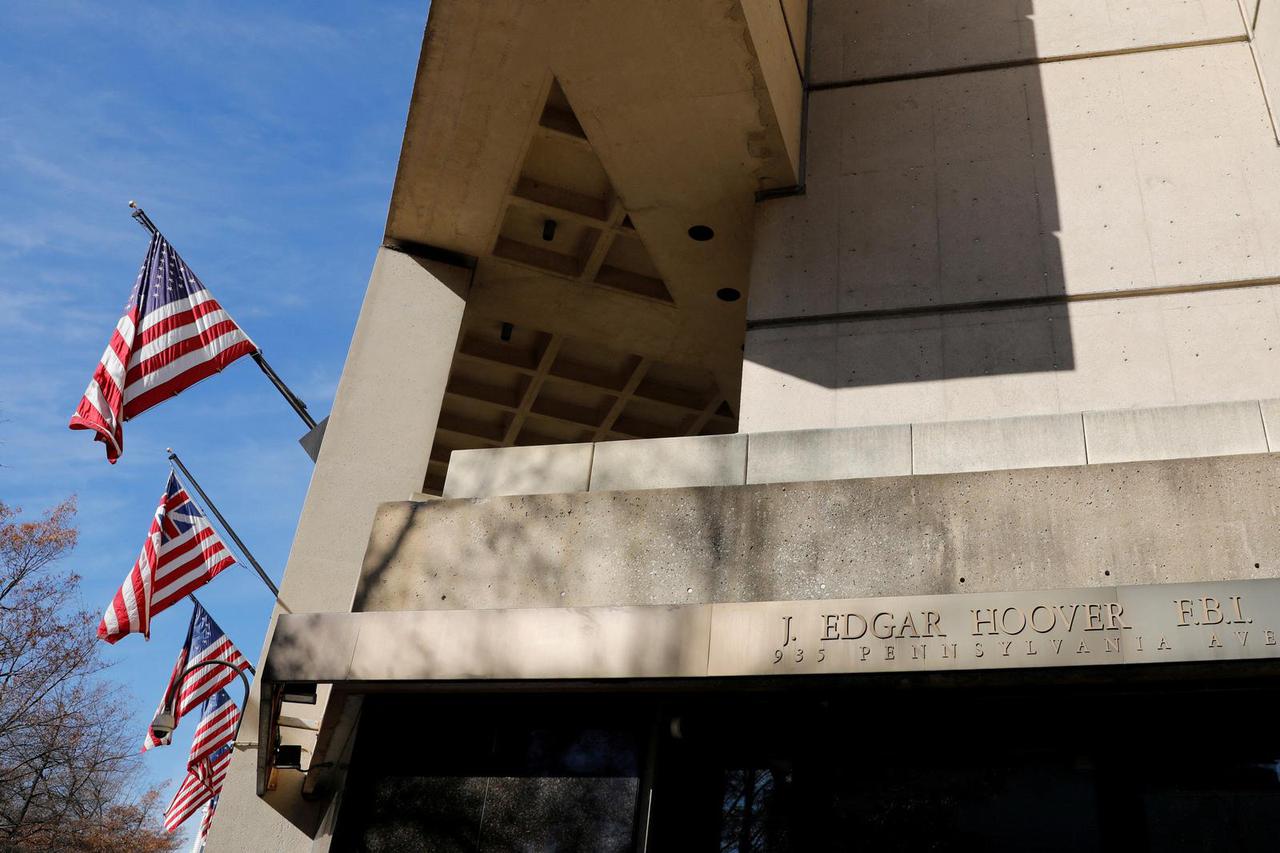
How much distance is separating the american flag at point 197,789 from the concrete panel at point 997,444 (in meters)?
14.2

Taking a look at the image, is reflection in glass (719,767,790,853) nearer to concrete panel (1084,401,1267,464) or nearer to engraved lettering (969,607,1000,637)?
engraved lettering (969,607,1000,637)

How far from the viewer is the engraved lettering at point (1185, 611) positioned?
6594mm

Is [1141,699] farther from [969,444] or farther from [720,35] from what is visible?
[720,35]

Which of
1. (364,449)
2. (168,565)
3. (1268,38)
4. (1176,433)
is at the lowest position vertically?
(1176,433)

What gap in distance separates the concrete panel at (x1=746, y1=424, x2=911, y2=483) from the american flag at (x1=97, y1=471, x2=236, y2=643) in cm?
746

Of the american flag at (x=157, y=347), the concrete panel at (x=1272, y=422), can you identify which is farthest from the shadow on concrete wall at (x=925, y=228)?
the american flag at (x=157, y=347)

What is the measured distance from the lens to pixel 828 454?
845 cm

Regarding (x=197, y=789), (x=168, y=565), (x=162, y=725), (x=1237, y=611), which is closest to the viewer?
(x=1237, y=611)

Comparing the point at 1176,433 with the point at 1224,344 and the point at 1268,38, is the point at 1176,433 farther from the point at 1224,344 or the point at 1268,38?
the point at 1268,38

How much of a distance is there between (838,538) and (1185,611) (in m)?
2.21

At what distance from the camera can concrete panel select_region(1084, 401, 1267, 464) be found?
761 centimetres

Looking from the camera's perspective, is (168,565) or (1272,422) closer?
(1272,422)

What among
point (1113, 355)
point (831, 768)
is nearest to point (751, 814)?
point (831, 768)

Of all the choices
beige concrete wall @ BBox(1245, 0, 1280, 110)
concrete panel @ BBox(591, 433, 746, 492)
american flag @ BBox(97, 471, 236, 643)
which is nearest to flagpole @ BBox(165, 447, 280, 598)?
american flag @ BBox(97, 471, 236, 643)
